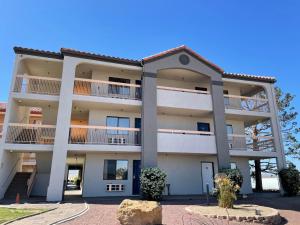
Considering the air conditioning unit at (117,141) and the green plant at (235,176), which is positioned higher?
the air conditioning unit at (117,141)

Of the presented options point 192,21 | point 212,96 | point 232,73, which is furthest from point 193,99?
point 192,21

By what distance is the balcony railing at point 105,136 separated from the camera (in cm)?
1708

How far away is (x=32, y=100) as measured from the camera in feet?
54.0

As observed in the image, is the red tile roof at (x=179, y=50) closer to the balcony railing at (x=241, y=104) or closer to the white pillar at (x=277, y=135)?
the balcony railing at (x=241, y=104)

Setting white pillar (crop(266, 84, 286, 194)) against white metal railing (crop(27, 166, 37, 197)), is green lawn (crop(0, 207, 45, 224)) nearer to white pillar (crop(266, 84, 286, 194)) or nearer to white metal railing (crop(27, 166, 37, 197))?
white metal railing (crop(27, 166, 37, 197))

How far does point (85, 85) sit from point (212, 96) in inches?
410

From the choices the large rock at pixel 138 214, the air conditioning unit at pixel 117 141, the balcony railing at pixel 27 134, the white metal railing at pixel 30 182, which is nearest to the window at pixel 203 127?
the air conditioning unit at pixel 117 141

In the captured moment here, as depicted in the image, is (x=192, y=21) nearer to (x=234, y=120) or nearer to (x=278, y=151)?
(x=234, y=120)

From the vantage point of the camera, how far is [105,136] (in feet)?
57.0

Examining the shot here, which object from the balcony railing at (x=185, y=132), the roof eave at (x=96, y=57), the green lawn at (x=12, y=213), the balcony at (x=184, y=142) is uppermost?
the roof eave at (x=96, y=57)

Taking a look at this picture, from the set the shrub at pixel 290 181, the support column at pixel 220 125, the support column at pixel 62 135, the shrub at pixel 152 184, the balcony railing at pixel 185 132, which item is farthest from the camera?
the shrub at pixel 290 181

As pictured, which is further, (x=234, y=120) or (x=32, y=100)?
(x=234, y=120)

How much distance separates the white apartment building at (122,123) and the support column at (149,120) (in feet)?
0.23

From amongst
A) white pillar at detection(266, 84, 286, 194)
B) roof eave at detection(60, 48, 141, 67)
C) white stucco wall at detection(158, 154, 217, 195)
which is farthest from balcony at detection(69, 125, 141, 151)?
white pillar at detection(266, 84, 286, 194)
